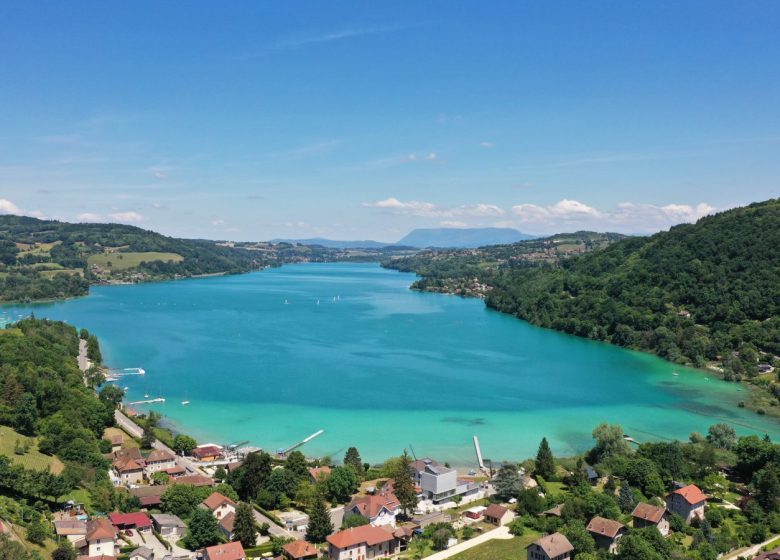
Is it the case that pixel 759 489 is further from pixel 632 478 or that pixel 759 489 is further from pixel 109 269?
pixel 109 269

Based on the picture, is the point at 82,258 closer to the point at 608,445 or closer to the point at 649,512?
the point at 608,445

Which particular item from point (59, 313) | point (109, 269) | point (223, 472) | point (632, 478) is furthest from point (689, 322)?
point (109, 269)

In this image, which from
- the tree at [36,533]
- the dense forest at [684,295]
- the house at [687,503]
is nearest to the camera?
the tree at [36,533]

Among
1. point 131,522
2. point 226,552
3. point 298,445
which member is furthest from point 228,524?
point 298,445

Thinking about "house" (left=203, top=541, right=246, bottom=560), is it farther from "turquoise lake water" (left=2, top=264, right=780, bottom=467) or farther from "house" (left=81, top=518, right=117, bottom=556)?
"turquoise lake water" (left=2, top=264, right=780, bottom=467)

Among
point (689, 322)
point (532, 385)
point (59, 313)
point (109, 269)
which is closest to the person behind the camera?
point (532, 385)

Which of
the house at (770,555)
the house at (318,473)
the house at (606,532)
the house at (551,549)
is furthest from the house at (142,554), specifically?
the house at (770,555)

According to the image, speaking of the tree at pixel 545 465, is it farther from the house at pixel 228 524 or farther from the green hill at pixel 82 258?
the green hill at pixel 82 258
